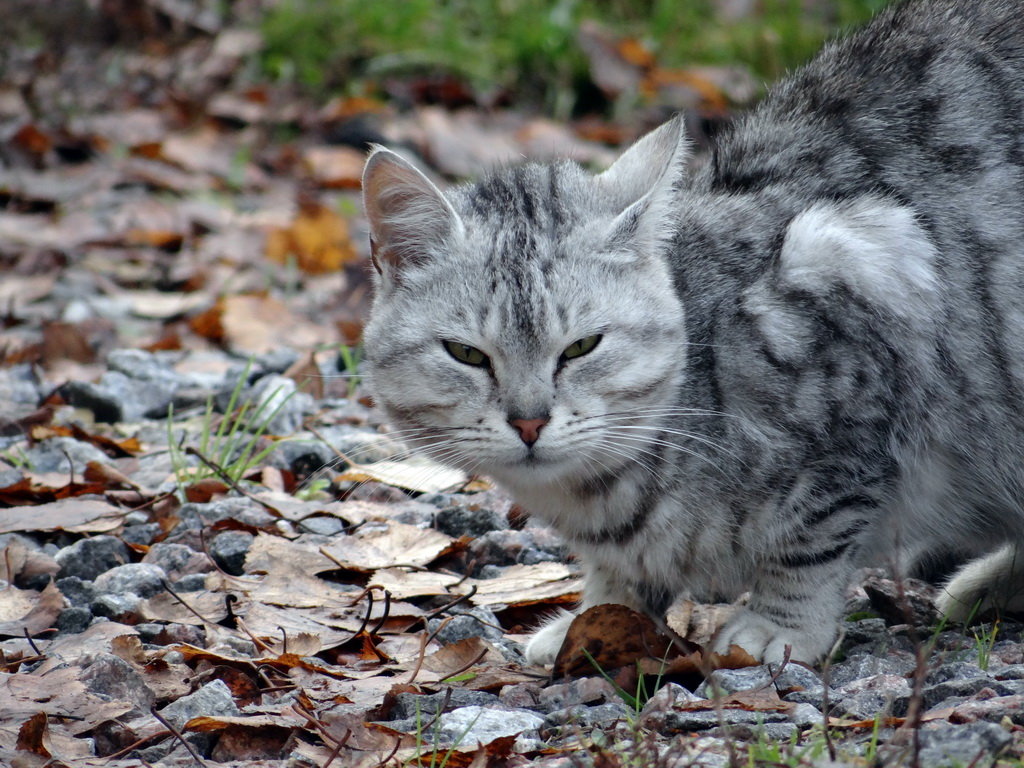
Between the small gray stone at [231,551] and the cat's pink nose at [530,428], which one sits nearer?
the cat's pink nose at [530,428]

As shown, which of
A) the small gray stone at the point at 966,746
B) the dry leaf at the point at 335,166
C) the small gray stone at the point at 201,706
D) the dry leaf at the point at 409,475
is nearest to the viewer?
the small gray stone at the point at 966,746

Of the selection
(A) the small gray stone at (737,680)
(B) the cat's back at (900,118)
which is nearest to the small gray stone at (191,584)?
(A) the small gray stone at (737,680)

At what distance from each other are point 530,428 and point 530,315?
0.93 ft

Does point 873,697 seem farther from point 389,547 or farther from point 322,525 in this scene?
point 322,525

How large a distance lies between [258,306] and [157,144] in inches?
105

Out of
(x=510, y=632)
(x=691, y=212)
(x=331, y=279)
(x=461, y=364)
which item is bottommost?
(x=510, y=632)

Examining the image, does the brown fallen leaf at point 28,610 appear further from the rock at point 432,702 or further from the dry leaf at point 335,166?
the dry leaf at point 335,166

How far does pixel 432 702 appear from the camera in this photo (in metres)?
2.80

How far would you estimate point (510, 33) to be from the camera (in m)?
8.74

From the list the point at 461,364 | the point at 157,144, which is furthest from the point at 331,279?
the point at 461,364

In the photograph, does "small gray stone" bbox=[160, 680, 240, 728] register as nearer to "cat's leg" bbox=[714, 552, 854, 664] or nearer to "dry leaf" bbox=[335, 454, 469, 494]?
"cat's leg" bbox=[714, 552, 854, 664]

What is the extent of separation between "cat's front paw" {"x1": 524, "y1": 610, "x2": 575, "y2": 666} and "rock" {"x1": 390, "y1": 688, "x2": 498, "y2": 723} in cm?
30

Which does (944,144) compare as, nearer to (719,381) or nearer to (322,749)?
(719,381)

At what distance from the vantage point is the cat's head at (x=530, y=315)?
3041 millimetres
